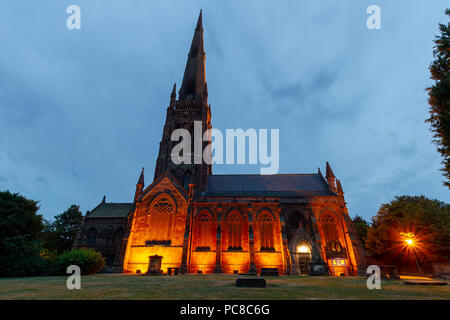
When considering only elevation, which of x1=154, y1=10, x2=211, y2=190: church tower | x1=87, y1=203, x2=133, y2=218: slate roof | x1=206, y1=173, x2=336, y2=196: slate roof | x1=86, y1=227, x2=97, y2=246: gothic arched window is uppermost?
x1=154, y1=10, x2=211, y2=190: church tower

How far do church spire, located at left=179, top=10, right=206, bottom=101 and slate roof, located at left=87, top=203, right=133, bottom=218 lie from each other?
2337cm

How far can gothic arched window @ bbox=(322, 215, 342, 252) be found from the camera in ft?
85.4

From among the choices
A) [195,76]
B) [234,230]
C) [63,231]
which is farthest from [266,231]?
[63,231]

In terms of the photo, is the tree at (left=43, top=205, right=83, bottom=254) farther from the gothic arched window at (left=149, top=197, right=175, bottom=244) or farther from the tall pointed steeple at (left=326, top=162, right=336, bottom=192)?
the tall pointed steeple at (left=326, top=162, right=336, bottom=192)

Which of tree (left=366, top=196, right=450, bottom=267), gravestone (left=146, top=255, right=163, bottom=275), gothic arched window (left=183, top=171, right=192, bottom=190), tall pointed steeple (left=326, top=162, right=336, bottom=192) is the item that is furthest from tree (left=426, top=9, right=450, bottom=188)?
gothic arched window (left=183, top=171, right=192, bottom=190)

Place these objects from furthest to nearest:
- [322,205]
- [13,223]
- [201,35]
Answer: [201,35], [322,205], [13,223]

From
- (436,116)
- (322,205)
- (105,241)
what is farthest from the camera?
(105,241)

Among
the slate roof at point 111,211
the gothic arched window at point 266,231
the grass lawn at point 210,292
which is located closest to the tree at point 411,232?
the gothic arched window at point 266,231

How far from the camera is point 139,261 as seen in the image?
957 inches

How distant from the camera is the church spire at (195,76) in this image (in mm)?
41341

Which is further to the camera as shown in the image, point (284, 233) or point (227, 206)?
point (227, 206)
